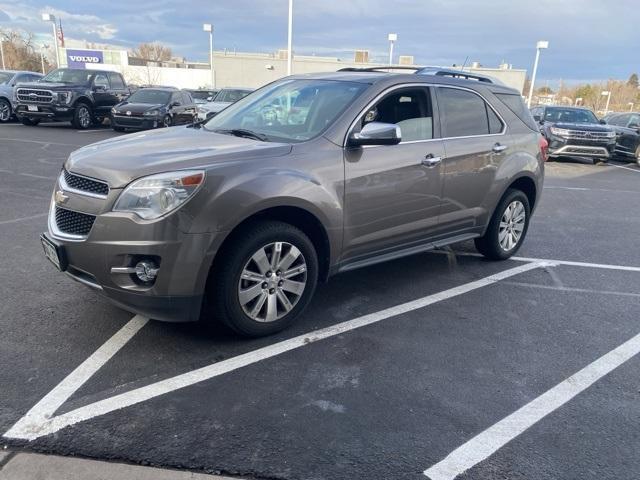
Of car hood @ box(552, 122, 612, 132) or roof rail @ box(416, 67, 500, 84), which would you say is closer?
roof rail @ box(416, 67, 500, 84)

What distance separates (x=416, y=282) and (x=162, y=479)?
3138mm

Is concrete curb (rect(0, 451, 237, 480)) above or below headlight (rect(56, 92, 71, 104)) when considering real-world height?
below

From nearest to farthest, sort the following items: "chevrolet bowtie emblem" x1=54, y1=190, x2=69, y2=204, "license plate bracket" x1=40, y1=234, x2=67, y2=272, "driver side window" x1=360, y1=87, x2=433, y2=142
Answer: "license plate bracket" x1=40, y1=234, x2=67, y2=272
"chevrolet bowtie emblem" x1=54, y1=190, x2=69, y2=204
"driver side window" x1=360, y1=87, x2=433, y2=142

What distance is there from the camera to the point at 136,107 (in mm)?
16469

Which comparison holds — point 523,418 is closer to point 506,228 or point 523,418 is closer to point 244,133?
point 244,133

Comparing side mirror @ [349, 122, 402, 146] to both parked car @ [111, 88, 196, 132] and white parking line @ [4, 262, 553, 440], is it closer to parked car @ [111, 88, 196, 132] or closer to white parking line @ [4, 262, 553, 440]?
white parking line @ [4, 262, 553, 440]

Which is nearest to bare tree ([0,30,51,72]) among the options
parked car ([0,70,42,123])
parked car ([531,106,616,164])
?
parked car ([0,70,42,123])

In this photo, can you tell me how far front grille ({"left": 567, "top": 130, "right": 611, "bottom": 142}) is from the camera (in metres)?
15.0

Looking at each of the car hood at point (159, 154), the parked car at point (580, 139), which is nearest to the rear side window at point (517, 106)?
the car hood at point (159, 154)

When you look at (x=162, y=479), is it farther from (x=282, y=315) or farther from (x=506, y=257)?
(x=506, y=257)

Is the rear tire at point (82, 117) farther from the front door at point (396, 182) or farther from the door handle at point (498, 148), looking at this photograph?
the door handle at point (498, 148)

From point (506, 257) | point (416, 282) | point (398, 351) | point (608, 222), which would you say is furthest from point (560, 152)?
point (398, 351)

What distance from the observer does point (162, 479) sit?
233 centimetres

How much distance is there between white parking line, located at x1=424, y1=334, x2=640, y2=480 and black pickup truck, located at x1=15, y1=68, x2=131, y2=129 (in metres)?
16.9
